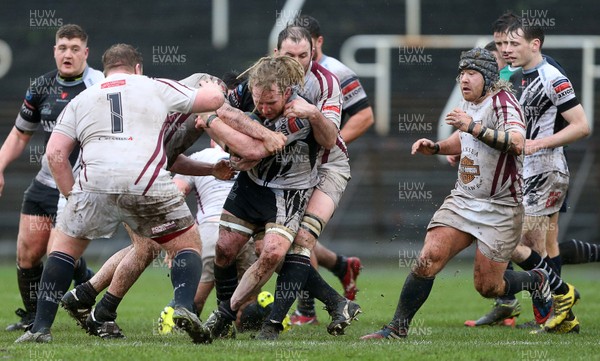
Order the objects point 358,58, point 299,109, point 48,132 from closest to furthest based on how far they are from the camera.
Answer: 1. point 299,109
2. point 48,132
3. point 358,58

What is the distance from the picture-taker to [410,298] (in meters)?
7.55

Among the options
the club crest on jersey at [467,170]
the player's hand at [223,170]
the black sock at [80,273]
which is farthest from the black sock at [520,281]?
the black sock at [80,273]

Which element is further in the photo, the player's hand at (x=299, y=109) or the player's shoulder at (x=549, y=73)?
the player's shoulder at (x=549, y=73)

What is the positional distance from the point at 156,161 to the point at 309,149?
4.18 ft

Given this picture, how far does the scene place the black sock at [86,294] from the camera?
7.95 metres

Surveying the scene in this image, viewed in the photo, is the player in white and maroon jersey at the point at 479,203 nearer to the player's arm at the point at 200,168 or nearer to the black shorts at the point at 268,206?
the black shorts at the point at 268,206

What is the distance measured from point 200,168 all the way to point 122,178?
3.96ft

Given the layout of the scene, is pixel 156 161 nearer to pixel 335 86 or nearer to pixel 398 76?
pixel 335 86

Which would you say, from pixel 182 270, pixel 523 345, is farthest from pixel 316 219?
pixel 523 345

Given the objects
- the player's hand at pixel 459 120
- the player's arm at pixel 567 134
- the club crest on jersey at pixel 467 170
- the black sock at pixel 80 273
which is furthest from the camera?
the black sock at pixel 80 273

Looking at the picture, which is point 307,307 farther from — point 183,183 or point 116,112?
point 116,112

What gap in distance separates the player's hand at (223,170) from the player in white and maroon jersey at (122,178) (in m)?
0.74

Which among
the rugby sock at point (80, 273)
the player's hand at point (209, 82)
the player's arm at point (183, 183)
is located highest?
the player's hand at point (209, 82)

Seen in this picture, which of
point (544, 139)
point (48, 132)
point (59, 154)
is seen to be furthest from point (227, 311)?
point (544, 139)
